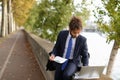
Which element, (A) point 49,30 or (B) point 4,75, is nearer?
(B) point 4,75

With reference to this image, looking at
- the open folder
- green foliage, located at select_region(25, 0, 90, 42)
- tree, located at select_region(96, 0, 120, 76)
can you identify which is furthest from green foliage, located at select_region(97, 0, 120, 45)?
green foliage, located at select_region(25, 0, 90, 42)

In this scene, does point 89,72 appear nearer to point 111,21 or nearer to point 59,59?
point 59,59

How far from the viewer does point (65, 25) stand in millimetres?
38125

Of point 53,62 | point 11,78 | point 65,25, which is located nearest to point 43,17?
point 65,25

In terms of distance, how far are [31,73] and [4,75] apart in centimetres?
123

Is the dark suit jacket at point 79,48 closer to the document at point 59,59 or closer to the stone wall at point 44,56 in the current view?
the document at point 59,59

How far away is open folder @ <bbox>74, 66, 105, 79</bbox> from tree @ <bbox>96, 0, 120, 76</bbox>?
→ 24.2ft

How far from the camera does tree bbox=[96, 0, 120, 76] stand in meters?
14.3

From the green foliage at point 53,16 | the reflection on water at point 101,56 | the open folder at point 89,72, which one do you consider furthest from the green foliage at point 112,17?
the green foliage at point 53,16

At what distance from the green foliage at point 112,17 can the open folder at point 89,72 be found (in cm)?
738

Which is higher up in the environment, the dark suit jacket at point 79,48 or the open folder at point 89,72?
the dark suit jacket at point 79,48

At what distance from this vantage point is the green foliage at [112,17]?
46.8 feet

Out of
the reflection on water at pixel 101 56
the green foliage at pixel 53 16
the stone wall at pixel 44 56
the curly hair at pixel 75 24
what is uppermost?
the curly hair at pixel 75 24

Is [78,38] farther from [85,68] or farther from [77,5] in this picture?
[77,5]
